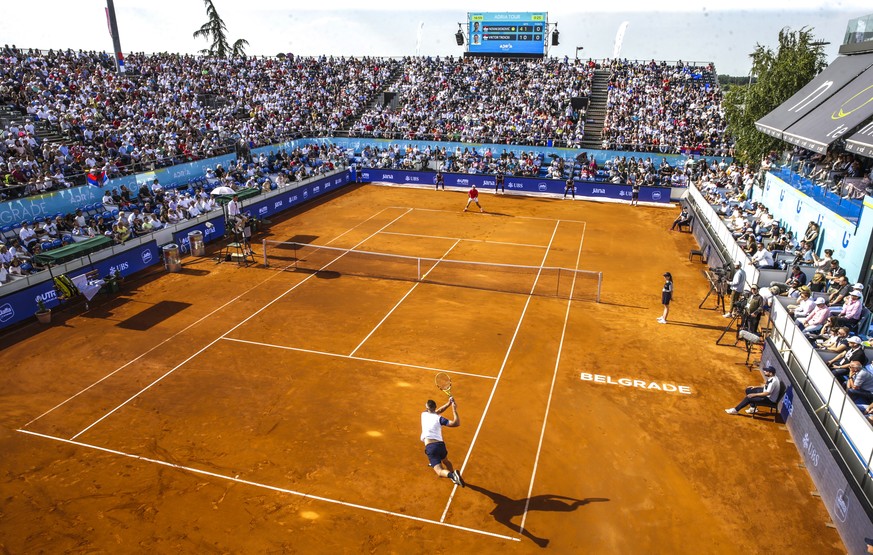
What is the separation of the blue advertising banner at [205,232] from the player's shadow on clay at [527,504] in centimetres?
2015

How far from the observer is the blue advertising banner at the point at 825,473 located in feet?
30.2

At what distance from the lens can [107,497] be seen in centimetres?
1078

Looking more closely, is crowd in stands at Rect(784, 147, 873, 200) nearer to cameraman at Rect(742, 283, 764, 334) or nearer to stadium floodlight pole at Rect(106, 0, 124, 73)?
cameraman at Rect(742, 283, 764, 334)

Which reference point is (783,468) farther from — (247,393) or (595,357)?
(247,393)

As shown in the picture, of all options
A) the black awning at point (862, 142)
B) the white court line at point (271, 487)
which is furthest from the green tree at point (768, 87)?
the white court line at point (271, 487)

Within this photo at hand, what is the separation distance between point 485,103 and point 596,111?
10.0 meters

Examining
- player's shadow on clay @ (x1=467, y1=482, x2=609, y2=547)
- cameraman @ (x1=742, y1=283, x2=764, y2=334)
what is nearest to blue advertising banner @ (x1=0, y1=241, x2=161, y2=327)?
player's shadow on clay @ (x1=467, y1=482, x2=609, y2=547)

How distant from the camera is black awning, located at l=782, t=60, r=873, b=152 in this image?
754 inches

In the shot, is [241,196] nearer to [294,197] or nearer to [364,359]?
[294,197]

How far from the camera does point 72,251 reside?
20.3m

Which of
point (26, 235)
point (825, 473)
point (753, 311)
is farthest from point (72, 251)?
point (825, 473)

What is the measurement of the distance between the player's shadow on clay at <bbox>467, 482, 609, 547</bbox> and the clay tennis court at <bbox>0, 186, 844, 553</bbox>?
4cm

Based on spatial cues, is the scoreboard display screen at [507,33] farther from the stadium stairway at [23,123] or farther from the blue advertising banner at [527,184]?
the stadium stairway at [23,123]

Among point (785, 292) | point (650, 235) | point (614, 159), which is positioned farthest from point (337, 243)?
point (614, 159)
